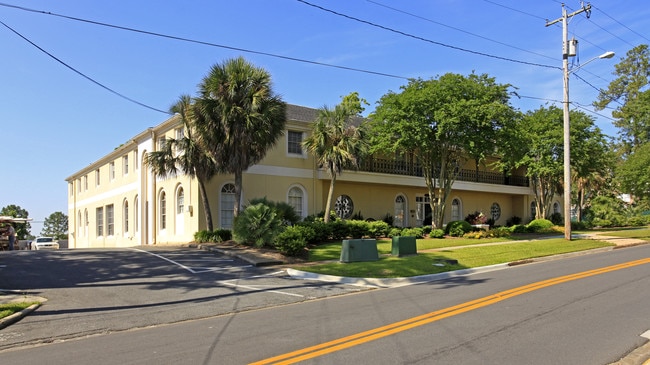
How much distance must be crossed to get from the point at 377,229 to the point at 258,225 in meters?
8.67

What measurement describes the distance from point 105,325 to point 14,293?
179 inches

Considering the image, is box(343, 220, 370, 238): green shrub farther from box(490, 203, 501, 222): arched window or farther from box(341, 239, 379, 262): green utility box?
box(490, 203, 501, 222): arched window

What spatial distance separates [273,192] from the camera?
87.8 feet

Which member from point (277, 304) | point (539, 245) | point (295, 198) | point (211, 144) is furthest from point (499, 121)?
point (277, 304)

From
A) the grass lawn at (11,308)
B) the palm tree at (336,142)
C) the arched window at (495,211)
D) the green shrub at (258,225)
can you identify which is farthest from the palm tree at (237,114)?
the arched window at (495,211)

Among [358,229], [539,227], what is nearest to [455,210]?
[539,227]

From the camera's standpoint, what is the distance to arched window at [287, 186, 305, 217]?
91.2 ft

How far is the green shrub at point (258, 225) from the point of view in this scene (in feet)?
64.4

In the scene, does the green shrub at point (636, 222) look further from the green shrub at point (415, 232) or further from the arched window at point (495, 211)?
the green shrub at point (415, 232)

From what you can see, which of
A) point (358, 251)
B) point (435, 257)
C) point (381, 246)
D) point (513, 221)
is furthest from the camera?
point (513, 221)

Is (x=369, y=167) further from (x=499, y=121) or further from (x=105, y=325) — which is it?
(x=105, y=325)

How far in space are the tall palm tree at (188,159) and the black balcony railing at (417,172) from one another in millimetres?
9603

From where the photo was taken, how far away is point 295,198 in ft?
92.0

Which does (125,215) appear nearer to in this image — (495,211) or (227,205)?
(227,205)
